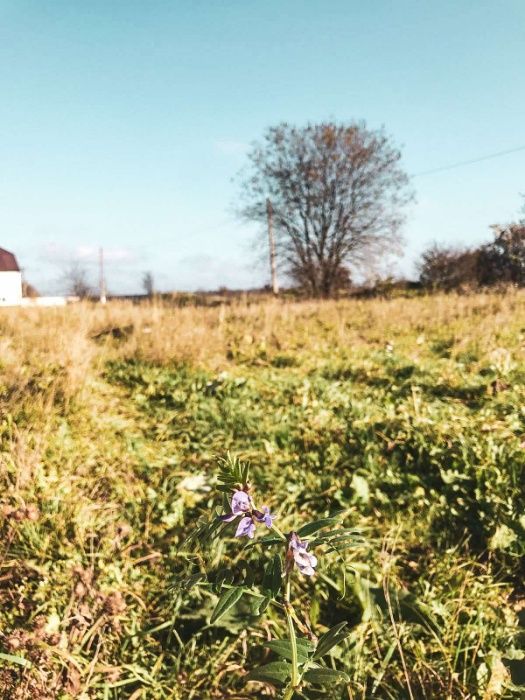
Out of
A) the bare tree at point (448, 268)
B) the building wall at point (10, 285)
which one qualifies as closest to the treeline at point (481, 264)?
the bare tree at point (448, 268)

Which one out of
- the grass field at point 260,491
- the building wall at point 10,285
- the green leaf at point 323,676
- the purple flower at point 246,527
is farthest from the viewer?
the building wall at point 10,285

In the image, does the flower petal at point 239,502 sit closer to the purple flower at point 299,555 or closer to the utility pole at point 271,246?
the purple flower at point 299,555

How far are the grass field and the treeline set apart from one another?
16.6 meters

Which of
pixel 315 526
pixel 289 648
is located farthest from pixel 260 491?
pixel 315 526

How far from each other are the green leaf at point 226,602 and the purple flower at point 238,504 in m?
0.17

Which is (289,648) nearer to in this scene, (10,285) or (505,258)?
(10,285)

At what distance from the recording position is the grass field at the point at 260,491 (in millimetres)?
2012

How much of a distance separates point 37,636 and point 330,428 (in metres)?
2.34

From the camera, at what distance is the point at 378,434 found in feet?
11.7

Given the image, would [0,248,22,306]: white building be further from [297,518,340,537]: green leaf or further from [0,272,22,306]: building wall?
[297,518,340,537]: green leaf

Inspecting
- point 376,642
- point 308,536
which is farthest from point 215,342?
point 308,536

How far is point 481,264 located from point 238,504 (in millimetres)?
28490

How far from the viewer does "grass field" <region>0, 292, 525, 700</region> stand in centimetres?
201

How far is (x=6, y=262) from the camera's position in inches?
246
